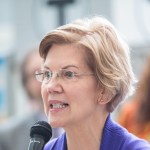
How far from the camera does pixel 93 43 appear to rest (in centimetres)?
182

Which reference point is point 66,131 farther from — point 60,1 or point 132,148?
point 60,1

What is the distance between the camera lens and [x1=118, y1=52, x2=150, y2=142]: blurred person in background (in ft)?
9.77

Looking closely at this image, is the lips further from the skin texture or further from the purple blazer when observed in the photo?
the purple blazer

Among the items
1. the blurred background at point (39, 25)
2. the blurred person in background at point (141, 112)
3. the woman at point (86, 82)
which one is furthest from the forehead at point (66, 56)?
→ the blurred background at point (39, 25)

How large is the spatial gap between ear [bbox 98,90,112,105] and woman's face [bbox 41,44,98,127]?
0.03m

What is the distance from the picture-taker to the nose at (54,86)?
1774 millimetres

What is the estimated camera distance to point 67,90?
1.78 m

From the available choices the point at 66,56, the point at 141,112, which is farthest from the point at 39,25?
the point at 66,56

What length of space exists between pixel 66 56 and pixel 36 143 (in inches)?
10.5

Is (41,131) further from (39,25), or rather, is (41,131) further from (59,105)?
(39,25)

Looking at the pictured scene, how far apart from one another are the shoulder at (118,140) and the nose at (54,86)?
0.68 feet

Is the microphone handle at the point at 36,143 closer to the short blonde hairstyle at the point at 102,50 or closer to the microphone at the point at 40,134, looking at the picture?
the microphone at the point at 40,134

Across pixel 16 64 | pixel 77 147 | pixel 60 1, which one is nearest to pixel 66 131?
pixel 77 147

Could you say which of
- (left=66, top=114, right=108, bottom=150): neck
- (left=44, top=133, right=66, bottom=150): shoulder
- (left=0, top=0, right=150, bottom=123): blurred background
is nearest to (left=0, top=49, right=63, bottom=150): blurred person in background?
(left=0, top=0, right=150, bottom=123): blurred background
